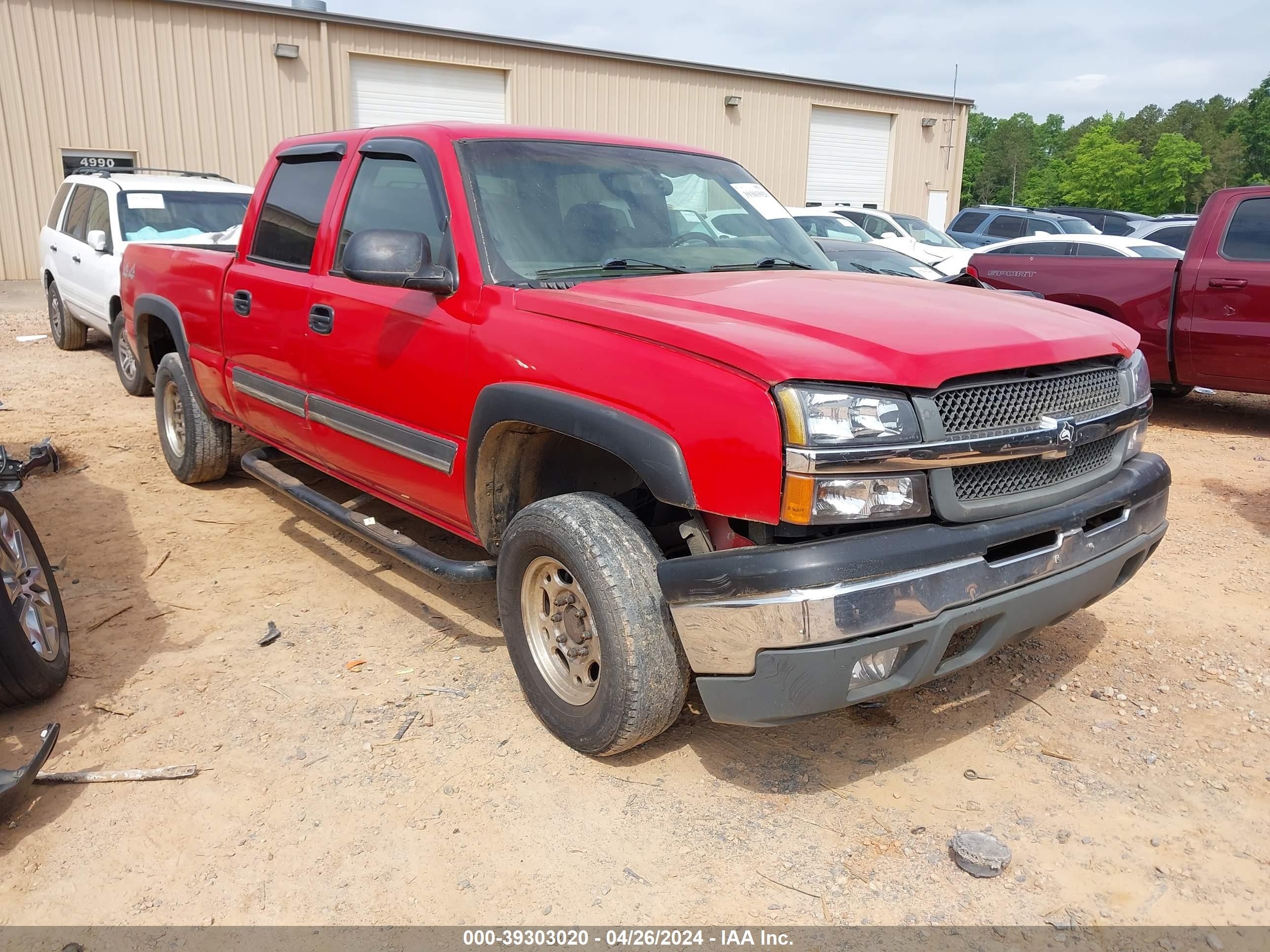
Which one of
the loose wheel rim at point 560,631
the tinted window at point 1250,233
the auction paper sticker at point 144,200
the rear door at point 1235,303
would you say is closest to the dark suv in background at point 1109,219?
the tinted window at point 1250,233

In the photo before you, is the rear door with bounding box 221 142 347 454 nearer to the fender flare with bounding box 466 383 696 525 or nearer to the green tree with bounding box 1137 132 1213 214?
the fender flare with bounding box 466 383 696 525

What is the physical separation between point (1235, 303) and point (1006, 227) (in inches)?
408

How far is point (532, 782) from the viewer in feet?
9.84

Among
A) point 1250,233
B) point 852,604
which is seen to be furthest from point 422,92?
point 852,604

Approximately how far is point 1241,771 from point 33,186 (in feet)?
61.7

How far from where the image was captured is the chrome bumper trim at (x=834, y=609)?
2.37 metres

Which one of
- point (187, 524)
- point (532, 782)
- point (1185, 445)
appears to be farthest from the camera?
point (1185, 445)

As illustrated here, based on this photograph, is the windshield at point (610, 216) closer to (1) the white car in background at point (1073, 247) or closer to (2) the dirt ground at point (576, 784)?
(2) the dirt ground at point (576, 784)

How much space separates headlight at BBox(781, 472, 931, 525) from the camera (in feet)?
7.80

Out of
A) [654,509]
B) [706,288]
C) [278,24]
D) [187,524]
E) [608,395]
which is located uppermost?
[278,24]

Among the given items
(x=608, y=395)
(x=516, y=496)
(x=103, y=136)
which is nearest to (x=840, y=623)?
(x=608, y=395)

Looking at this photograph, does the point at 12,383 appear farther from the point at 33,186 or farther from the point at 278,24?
the point at 278,24

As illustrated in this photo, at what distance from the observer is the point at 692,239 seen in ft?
12.4

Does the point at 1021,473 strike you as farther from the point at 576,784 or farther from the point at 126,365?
the point at 126,365
